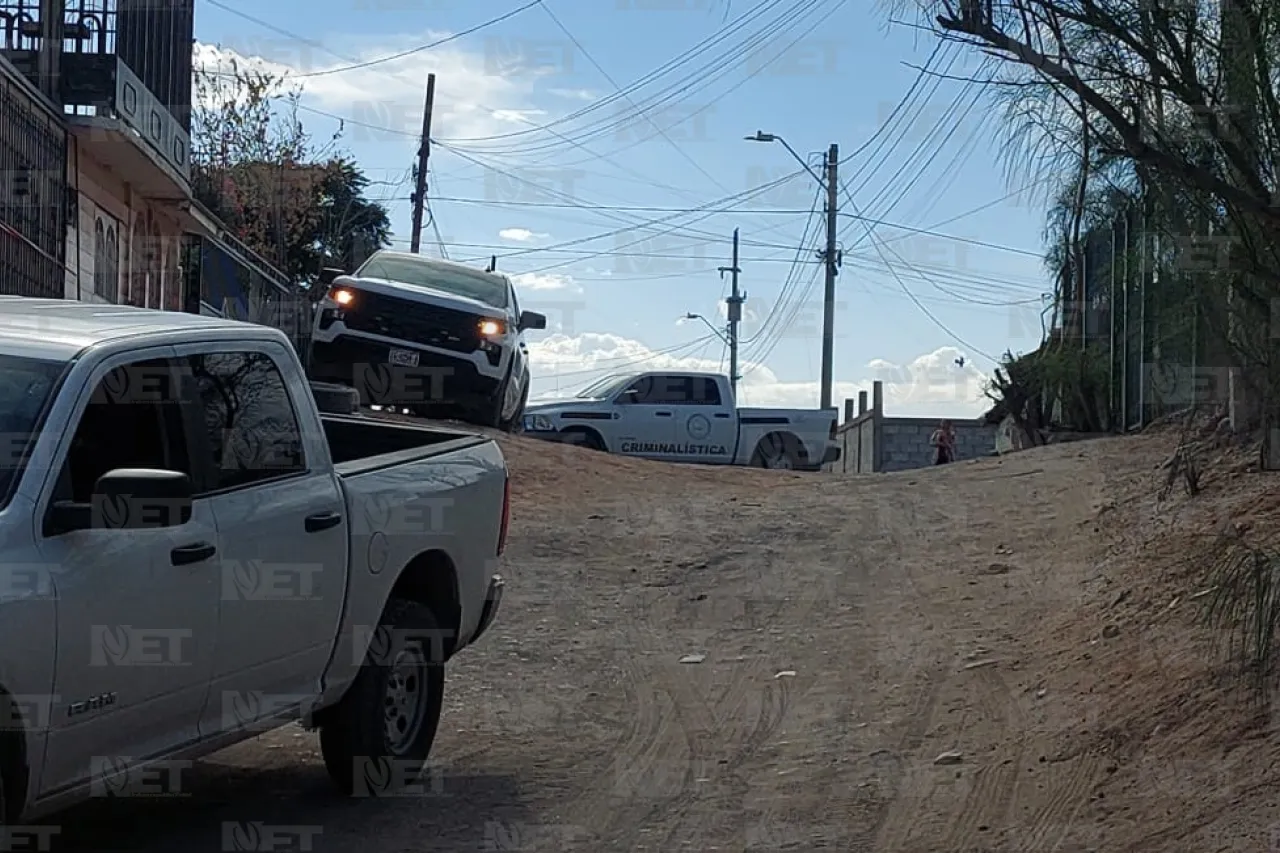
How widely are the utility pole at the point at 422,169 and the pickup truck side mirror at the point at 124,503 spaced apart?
37.0 meters

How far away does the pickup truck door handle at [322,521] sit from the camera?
21.2 feet

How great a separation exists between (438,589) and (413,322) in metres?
10.3

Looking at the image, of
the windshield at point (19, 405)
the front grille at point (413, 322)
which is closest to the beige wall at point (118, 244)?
the front grille at point (413, 322)

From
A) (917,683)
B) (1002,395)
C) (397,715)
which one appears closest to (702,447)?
(1002,395)

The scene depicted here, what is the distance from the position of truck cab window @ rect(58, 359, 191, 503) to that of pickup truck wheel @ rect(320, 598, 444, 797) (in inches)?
58.9

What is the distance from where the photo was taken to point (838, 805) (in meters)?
7.17

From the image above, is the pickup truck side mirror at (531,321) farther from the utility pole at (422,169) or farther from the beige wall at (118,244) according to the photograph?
the utility pole at (422,169)

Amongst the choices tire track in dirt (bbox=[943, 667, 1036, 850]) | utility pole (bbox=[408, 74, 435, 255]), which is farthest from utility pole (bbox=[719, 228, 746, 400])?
tire track in dirt (bbox=[943, 667, 1036, 850])

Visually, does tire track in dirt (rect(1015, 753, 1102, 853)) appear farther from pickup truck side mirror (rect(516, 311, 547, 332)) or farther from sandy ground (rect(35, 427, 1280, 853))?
pickup truck side mirror (rect(516, 311, 547, 332))

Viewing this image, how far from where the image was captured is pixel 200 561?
5.70 metres

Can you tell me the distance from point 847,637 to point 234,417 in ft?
17.8

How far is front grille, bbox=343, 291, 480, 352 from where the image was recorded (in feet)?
57.7

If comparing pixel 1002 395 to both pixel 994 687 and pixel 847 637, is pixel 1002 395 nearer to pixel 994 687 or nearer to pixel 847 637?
pixel 847 637

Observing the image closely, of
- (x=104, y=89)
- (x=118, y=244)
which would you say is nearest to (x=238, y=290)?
(x=118, y=244)
